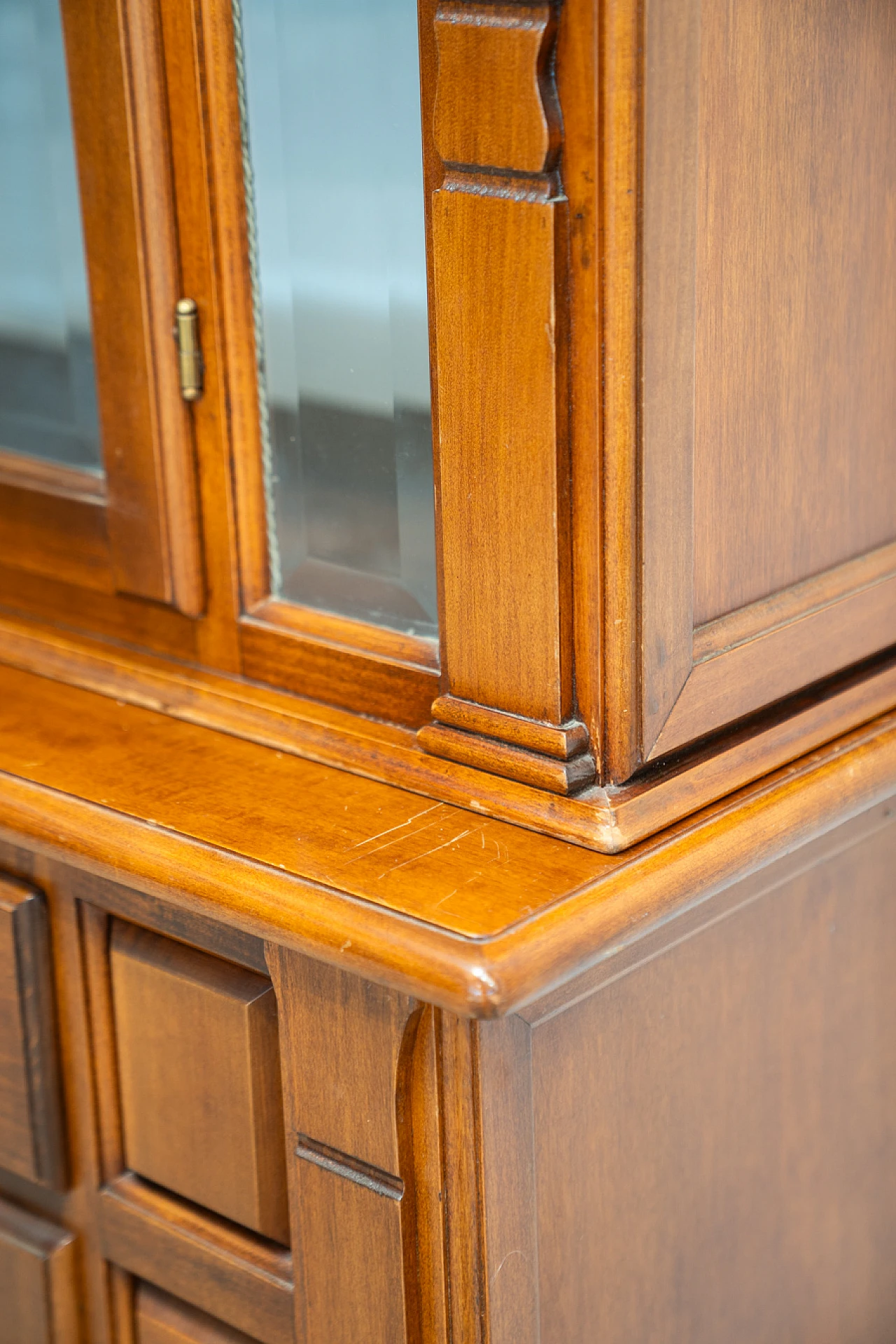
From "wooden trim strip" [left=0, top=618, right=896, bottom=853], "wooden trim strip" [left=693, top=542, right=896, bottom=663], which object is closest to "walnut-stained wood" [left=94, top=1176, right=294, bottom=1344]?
"wooden trim strip" [left=0, top=618, right=896, bottom=853]

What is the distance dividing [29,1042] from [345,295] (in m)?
0.41

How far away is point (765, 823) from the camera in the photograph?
0.72 metres

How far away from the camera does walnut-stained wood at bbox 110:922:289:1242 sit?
2.42 ft

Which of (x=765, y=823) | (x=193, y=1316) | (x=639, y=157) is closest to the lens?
(x=639, y=157)

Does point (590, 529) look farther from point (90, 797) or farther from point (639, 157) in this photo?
point (90, 797)

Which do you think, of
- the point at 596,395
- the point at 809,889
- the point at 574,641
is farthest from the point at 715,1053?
the point at 596,395

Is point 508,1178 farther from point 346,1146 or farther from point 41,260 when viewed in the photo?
point 41,260

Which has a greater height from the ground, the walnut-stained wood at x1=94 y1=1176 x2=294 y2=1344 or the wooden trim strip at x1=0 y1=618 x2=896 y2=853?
the wooden trim strip at x1=0 y1=618 x2=896 y2=853

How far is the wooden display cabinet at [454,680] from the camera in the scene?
2.11ft

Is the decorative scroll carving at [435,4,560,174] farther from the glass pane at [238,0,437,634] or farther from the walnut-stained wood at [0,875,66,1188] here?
the walnut-stained wood at [0,875,66,1188]

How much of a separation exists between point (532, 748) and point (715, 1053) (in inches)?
7.6

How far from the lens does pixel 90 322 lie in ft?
2.75

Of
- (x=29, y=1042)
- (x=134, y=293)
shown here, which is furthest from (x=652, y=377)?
(x=29, y=1042)

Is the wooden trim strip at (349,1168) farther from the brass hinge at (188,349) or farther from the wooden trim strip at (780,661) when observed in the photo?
the brass hinge at (188,349)
